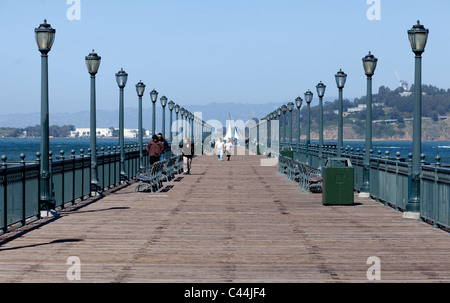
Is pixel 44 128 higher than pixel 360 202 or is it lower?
higher

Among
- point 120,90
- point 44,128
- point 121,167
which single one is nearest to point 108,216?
point 44,128

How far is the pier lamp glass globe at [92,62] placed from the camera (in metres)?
25.3

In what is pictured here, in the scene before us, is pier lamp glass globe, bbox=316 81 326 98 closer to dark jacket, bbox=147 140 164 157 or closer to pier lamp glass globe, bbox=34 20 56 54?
dark jacket, bbox=147 140 164 157

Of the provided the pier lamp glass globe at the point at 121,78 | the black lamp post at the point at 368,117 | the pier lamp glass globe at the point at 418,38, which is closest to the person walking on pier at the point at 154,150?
the pier lamp glass globe at the point at 121,78

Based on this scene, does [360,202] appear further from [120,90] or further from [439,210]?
[120,90]

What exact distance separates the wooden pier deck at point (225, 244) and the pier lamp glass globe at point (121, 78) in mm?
11974

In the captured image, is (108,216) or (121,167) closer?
(108,216)

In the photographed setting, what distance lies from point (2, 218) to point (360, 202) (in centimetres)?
1076

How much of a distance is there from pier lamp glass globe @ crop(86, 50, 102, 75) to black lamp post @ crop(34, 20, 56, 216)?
255 inches

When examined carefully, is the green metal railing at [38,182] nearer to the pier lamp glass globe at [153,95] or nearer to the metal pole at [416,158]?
the metal pole at [416,158]

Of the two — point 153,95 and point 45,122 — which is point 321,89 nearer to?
point 153,95

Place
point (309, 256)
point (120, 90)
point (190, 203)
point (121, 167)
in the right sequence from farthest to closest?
point (120, 90) → point (121, 167) → point (190, 203) → point (309, 256)

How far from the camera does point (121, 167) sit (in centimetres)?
3038

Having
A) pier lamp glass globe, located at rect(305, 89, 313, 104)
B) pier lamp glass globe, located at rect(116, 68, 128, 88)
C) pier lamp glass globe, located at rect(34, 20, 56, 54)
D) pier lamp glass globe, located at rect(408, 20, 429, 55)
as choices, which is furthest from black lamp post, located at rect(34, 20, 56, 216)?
pier lamp glass globe, located at rect(305, 89, 313, 104)
